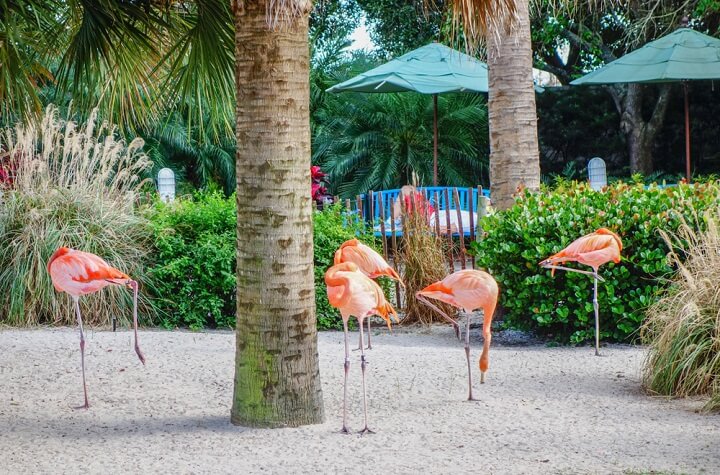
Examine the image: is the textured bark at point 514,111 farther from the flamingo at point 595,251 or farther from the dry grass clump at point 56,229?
the dry grass clump at point 56,229

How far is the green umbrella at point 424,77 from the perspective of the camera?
13.9 meters

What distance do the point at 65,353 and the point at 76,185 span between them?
8.62ft

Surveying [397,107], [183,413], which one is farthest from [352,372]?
[397,107]

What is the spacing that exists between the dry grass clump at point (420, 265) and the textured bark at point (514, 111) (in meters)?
0.84

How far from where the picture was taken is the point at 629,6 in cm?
1667

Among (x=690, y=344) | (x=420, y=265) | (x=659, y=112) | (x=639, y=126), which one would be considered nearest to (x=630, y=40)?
(x=659, y=112)

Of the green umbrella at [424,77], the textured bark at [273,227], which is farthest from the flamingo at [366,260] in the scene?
the green umbrella at [424,77]

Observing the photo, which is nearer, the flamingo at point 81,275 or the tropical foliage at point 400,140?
the flamingo at point 81,275

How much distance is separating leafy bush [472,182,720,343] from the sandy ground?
0.36 meters

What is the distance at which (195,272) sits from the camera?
8773mm

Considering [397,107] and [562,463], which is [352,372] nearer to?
[562,463]

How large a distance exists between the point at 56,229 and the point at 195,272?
136 cm

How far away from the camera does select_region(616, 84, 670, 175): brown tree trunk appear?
17.4 m

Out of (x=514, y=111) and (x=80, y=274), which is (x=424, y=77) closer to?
(x=514, y=111)
